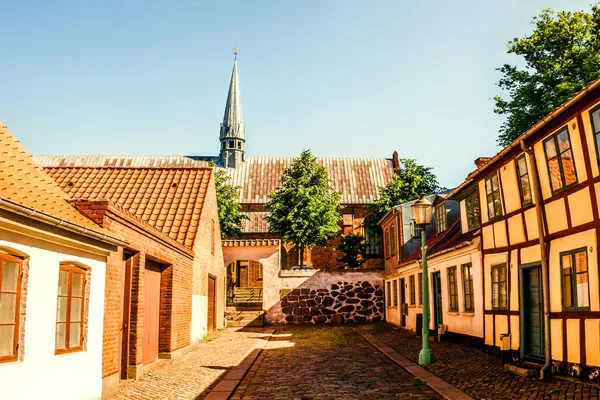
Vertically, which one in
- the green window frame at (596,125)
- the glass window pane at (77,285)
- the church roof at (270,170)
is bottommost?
the glass window pane at (77,285)

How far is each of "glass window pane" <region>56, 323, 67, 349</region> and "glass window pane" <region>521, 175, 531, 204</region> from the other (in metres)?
9.51

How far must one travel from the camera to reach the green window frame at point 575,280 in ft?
33.8

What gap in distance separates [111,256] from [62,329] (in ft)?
6.40

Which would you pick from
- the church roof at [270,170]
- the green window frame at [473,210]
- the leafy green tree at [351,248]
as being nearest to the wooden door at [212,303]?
the green window frame at [473,210]

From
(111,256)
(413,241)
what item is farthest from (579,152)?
(413,241)

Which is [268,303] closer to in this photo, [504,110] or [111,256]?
[504,110]

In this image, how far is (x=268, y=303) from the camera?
30781mm

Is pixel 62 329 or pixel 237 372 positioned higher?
pixel 62 329

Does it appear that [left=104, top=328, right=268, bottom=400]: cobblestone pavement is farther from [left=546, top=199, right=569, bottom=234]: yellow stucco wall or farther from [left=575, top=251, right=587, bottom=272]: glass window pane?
[left=546, top=199, right=569, bottom=234]: yellow stucco wall

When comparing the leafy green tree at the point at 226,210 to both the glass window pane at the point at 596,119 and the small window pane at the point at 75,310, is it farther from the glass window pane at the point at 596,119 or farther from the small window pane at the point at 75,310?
the glass window pane at the point at 596,119

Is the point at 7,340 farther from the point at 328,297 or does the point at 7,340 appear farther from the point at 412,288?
the point at 328,297

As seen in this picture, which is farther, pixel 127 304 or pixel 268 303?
pixel 268 303

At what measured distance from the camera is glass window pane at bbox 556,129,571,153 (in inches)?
428

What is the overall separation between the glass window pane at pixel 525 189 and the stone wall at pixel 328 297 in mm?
18931
